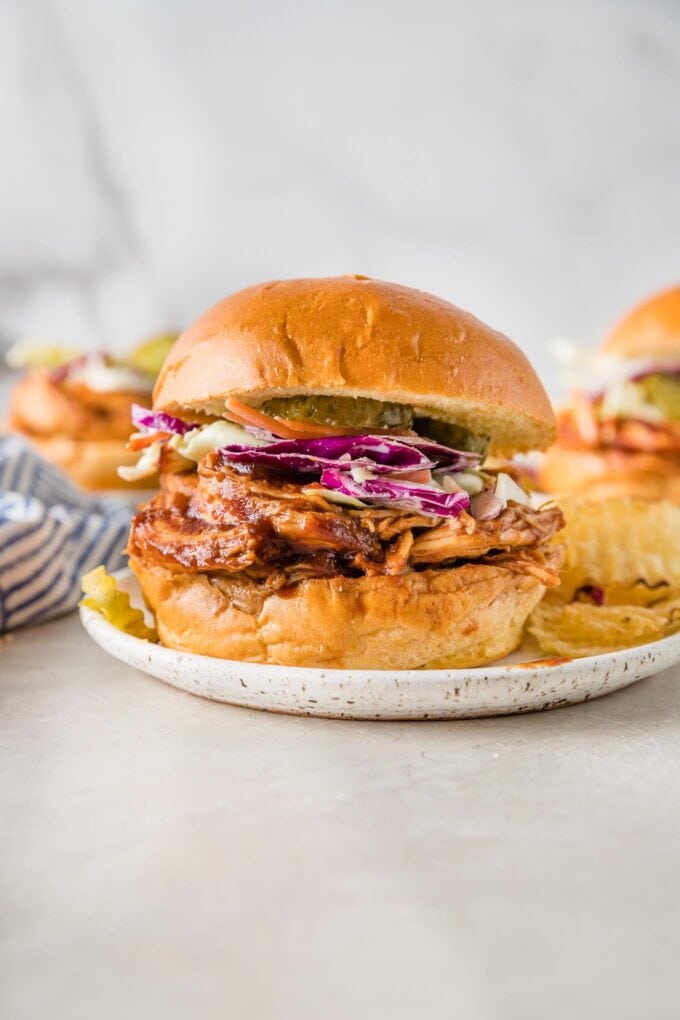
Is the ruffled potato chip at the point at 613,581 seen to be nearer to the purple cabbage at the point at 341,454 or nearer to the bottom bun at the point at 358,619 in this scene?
the bottom bun at the point at 358,619

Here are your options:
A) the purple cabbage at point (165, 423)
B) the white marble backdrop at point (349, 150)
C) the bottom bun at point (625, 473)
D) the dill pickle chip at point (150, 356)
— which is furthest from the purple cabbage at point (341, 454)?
the white marble backdrop at point (349, 150)

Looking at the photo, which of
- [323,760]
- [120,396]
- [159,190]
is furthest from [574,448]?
[159,190]

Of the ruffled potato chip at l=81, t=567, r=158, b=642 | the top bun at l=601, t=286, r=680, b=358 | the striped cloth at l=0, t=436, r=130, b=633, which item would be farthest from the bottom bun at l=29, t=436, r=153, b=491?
the ruffled potato chip at l=81, t=567, r=158, b=642

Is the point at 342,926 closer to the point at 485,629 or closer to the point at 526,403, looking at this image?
the point at 485,629

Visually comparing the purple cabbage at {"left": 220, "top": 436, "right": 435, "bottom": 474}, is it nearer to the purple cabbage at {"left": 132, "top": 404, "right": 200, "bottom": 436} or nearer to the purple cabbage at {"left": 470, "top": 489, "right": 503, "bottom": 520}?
the purple cabbage at {"left": 470, "top": 489, "right": 503, "bottom": 520}

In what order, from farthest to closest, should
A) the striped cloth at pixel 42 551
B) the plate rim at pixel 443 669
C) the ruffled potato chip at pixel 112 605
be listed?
the striped cloth at pixel 42 551, the ruffled potato chip at pixel 112 605, the plate rim at pixel 443 669

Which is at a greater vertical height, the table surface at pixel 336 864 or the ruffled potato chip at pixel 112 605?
the ruffled potato chip at pixel 112 605

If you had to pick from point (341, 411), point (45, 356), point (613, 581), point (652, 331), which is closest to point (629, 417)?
point (652, 331)
